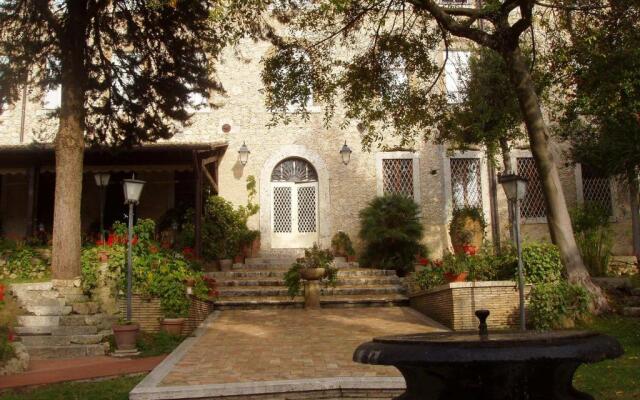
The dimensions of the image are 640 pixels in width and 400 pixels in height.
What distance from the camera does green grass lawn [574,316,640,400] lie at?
548 centimetres

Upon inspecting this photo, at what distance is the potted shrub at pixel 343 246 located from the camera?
52.6ft

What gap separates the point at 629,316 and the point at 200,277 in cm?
734

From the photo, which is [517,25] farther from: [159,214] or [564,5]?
[159,214]

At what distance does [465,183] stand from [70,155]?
1102 centimetres

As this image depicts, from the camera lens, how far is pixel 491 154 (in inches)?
553

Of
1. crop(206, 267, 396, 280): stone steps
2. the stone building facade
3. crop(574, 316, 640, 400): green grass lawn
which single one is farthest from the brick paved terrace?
the stone building facade

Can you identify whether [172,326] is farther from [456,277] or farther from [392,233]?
[392,233]

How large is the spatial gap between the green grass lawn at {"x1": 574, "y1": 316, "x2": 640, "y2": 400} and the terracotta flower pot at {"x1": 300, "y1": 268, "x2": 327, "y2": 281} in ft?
18.7

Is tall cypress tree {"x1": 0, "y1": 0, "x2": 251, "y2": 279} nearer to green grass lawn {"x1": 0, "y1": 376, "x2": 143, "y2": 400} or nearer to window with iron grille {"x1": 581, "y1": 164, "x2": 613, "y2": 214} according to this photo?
green grass lawn {"x1": 0, "y1": 376, "x2": 143, "y2": 400}

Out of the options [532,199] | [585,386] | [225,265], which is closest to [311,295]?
[225,265]

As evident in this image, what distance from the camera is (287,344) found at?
27.7 ft

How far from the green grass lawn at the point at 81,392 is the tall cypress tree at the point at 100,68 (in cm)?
457

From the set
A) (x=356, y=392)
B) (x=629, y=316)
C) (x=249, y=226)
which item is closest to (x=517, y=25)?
(x=629, y=316)

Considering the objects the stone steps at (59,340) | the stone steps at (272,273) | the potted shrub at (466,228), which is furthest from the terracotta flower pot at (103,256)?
the potted shrub at (466,228)
